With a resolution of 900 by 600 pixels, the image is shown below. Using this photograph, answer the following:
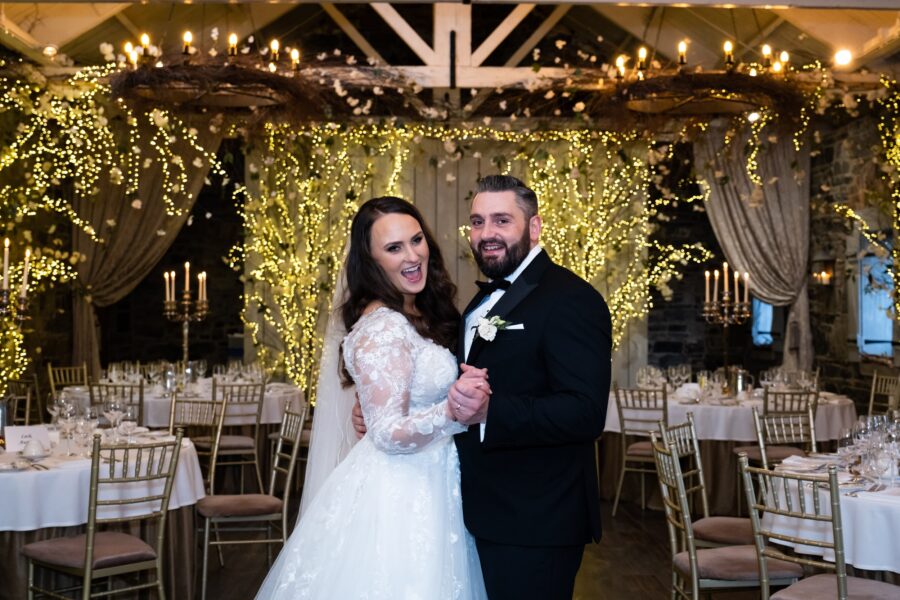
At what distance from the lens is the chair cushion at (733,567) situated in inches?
182

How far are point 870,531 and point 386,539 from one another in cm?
213

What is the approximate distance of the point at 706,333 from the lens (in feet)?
46.2

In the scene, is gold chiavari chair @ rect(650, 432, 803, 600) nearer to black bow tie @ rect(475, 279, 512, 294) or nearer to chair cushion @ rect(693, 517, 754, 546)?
chair cushion @ rect(693, 517, 754, 546)

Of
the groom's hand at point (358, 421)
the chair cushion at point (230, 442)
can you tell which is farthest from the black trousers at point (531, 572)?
the chair cushion at point (230, 442)

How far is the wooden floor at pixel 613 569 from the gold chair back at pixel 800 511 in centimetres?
147

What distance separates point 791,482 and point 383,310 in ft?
7.65

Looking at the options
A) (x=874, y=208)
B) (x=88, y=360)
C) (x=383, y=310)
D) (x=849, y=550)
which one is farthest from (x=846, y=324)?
(x=383, y=310)

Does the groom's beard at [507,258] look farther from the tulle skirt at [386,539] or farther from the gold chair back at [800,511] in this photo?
the gold chair back at [800,511]

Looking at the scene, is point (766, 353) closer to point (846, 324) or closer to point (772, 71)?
point (846, 324)

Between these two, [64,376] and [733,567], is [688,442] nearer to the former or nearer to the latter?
[733,567]

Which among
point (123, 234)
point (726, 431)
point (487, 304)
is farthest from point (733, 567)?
point (123, 234)

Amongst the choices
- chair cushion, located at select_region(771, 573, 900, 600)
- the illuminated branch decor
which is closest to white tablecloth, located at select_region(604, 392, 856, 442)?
the illuminated branch decor

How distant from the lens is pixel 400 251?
132 inches

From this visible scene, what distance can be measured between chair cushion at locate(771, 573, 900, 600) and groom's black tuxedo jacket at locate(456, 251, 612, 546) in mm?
1533
